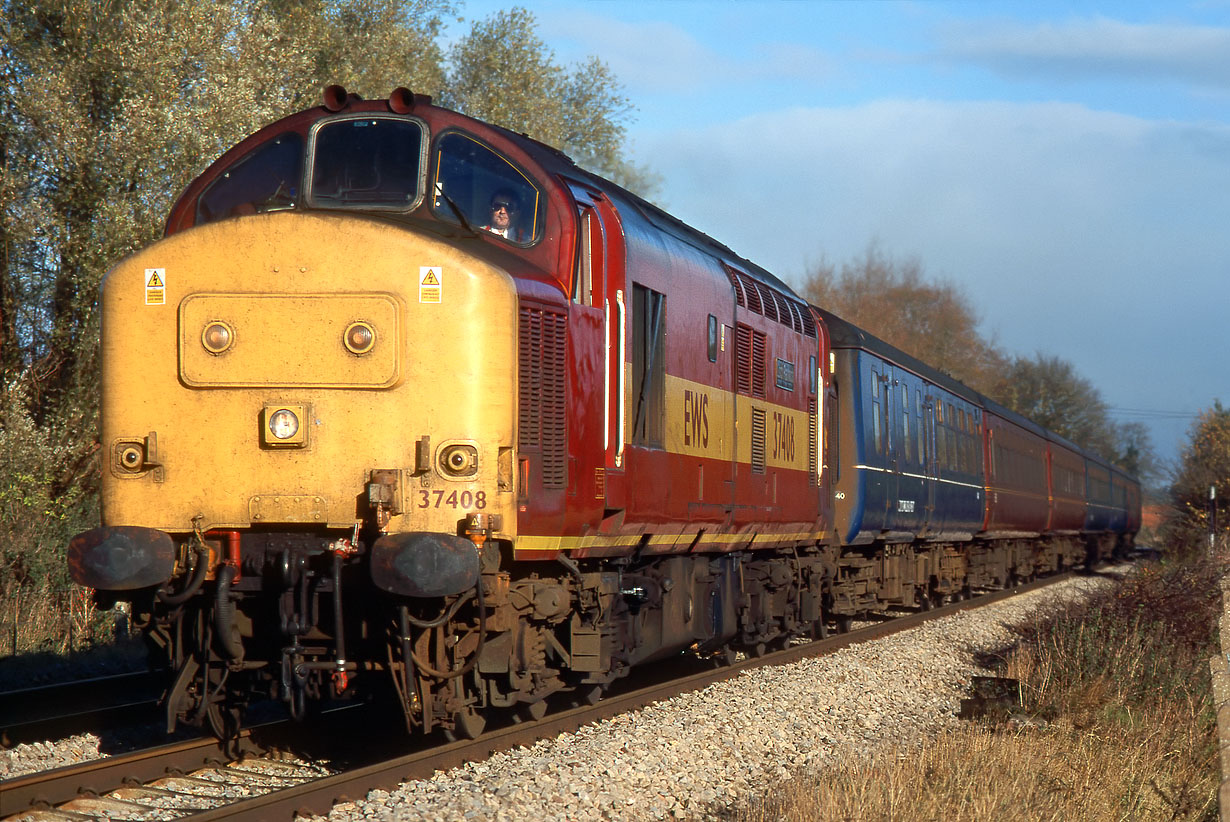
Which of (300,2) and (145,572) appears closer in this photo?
(145,572)

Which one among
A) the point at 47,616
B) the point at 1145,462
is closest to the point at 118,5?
the point at 47,616

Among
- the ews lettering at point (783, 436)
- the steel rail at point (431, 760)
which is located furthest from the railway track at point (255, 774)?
the ews lettering at point (783, 436)

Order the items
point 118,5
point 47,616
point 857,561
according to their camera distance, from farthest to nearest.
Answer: point 118,5 → point 857,561 → point 47,616

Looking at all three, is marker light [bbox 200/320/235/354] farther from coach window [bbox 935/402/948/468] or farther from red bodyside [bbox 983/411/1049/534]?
red bodyside [bbox 983/411/1049/534]

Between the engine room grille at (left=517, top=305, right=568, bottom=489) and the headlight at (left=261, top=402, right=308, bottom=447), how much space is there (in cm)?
119

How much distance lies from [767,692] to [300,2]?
60.0 feet

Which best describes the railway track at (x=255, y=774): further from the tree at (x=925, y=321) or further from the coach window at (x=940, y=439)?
the tree at (x=925, y=321)

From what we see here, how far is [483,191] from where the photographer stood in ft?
27.0

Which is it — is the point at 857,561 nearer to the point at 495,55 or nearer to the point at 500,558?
the point at 500,558

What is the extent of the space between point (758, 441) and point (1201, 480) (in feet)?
105

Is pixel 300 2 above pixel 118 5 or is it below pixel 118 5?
above

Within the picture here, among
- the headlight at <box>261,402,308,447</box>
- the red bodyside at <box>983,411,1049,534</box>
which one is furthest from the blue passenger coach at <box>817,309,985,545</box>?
the headlight at <box>261,402,308,447</box>

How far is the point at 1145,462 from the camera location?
8950 cm

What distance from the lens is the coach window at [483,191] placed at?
26.6 feet
